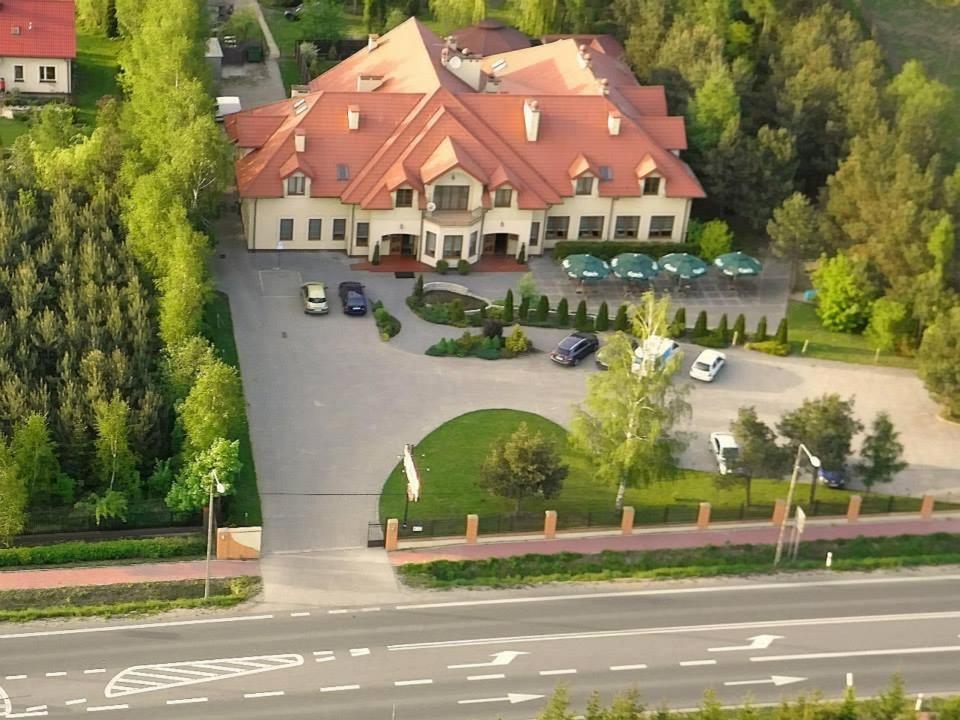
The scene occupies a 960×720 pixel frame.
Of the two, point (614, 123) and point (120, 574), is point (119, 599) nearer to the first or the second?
point (120, 574)

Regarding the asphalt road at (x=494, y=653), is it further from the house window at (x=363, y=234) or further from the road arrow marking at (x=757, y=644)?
the house window at (x=363, y=234)

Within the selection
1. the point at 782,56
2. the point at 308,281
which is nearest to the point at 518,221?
the point at 308,281

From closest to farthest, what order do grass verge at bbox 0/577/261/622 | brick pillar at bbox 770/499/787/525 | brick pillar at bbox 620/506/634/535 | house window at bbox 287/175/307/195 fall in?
1. grass verge at bbox 0/577/261/622
2. brick pillar at bbox 620/506/634/535
3. brick pillar at bbox 770/499/787/525
4. house window at bbox 287/175/307/195

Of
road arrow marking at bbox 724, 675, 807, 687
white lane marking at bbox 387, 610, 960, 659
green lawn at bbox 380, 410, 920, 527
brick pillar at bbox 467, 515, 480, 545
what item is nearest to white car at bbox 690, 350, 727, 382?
green lawn at bbox 380, 410, 920, 527

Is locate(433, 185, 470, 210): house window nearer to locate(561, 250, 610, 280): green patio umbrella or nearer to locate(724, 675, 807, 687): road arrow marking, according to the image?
locate(561, 250, 610, 280): green patio umbrella

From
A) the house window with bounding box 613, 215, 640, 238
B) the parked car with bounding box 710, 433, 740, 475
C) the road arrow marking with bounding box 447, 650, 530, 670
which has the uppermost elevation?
the house window with bounding box 613, 215, 640, 238

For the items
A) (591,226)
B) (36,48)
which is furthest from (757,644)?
(36,48)
